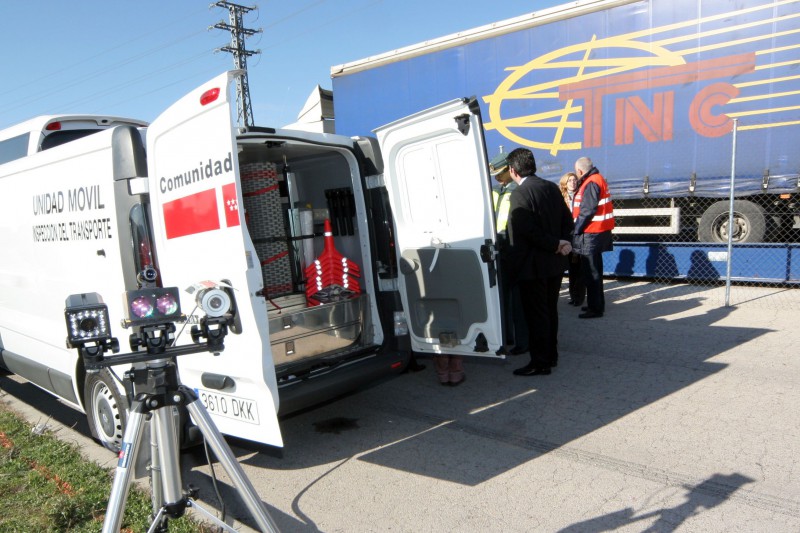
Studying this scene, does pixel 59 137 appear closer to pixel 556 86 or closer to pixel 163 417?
pixel 163 417

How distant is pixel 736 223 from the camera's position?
8773 millimetres

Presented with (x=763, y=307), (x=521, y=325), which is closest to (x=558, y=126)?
(x=763, y=307)

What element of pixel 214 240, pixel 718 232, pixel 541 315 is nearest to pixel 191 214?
pixel 214 240

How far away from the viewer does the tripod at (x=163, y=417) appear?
2025 millimetres

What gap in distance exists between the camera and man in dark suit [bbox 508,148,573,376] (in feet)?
15.8

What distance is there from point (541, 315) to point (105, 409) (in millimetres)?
3466

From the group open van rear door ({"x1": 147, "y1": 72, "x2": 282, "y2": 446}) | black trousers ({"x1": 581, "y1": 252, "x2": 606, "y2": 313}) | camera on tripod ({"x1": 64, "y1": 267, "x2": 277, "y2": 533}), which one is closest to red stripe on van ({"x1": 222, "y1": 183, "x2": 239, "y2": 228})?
open van rear door ({"x1": 147, "y1": 72, "x2": 282, "y2": 446})

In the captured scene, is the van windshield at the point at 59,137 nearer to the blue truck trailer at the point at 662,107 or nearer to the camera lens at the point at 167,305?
the camera lens at the point at 167,305

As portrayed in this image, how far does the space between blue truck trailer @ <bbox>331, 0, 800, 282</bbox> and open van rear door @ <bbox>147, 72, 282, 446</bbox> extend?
201 inches

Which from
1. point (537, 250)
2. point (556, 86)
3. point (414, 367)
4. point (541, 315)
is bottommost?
point (414, 367)

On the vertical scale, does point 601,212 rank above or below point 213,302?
above

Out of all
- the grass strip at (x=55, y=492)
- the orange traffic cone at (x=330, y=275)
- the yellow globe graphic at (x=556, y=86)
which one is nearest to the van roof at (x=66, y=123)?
the orange traffic cone at (x=330, y=275)

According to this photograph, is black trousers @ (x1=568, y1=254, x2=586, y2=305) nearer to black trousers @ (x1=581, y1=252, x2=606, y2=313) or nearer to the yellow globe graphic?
black trousers @ (x1=581, y1=252, x2=606, y2=313)

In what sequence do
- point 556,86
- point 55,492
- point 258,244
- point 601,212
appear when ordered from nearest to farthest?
point 55,492, point 258,244, point 601,212, point 556,86
